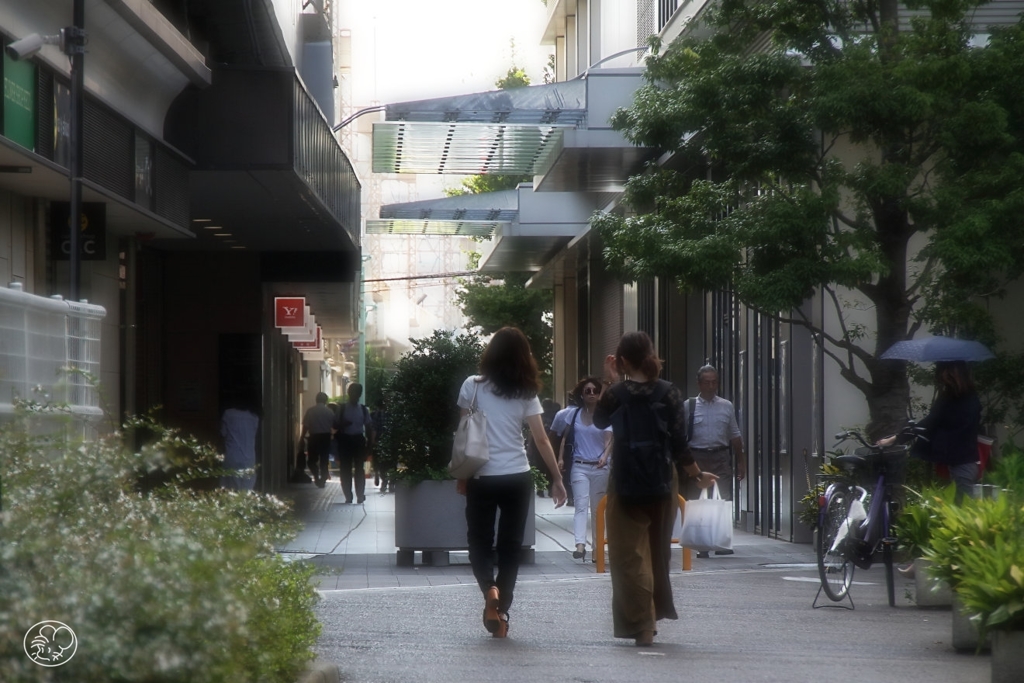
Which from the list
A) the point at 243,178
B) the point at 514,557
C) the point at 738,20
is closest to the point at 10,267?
the point at 243,178

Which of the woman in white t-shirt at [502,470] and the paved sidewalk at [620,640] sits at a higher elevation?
the woman in white t-shirt at [502,470]

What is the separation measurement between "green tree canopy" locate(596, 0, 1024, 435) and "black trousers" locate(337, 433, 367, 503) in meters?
11.3

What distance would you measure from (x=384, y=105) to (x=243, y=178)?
3.36m

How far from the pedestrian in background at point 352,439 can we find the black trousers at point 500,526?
16.2 m

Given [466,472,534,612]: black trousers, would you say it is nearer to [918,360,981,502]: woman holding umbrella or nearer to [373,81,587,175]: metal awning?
[918,360,981,502]: woman holding umbrella

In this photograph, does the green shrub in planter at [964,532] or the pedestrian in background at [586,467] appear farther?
the pedestrian in background at [586,467]

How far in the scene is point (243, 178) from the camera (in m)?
17.0

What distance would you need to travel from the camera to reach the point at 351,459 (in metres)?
25.4

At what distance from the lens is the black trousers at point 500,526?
8.58 metres

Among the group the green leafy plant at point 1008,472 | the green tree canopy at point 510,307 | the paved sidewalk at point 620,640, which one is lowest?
the paved sidewalk at point 620,640

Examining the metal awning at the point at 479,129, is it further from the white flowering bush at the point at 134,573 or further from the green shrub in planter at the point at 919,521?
the white flowering bush at the point at 134,573

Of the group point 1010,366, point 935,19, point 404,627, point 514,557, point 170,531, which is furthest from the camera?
point 1010,366

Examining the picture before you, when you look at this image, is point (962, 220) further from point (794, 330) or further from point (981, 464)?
point (794, 330)

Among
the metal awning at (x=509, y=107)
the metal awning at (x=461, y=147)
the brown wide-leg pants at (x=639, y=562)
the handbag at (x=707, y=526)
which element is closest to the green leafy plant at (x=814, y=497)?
the handbag at (x=707, y=526)
